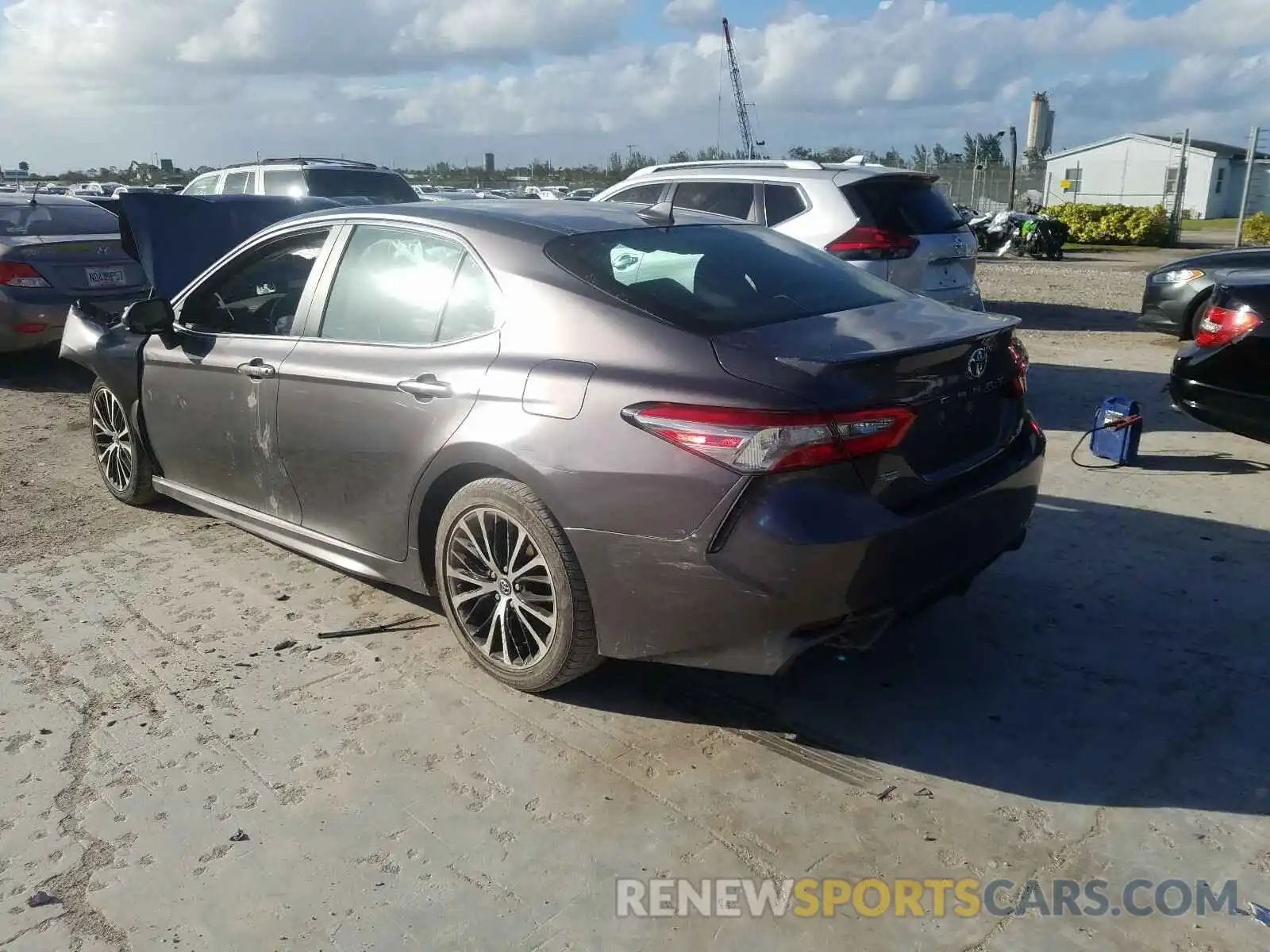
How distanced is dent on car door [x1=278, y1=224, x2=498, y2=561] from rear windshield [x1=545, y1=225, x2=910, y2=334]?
0.42m

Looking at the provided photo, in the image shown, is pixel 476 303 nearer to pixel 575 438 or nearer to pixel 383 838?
pixel 575 438

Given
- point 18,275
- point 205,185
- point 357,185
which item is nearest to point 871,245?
point 18,275

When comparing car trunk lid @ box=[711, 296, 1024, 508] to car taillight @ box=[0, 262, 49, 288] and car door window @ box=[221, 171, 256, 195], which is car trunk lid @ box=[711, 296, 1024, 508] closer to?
car taillight @ box=[0, 262, 49, 288]

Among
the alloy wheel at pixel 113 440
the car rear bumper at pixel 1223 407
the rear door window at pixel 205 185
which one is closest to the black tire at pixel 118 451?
the alloy wheel at pixel 113 440

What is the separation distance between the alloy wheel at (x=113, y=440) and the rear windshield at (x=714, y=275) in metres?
3.12

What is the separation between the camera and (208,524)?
5.54 m

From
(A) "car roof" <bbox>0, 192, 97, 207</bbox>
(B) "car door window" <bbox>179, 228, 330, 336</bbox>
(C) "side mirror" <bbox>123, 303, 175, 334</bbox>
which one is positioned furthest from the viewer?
(A) "car roof" <bbox>0, 192, 97, 207</bbox>

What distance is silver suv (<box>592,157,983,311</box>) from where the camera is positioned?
7.60m

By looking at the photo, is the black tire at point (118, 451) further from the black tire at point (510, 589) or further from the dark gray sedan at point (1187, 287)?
the dark gray sedan at point (1187, 287)

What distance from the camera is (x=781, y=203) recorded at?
8195 millimetres

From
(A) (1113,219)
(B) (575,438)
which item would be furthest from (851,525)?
(A) (1113,219)

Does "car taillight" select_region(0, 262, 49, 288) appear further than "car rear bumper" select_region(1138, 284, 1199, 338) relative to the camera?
No

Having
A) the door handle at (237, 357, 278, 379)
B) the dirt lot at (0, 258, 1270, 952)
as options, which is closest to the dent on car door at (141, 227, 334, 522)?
the door handle at (237, 357, 278, 379)

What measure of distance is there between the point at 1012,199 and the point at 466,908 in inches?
1570
